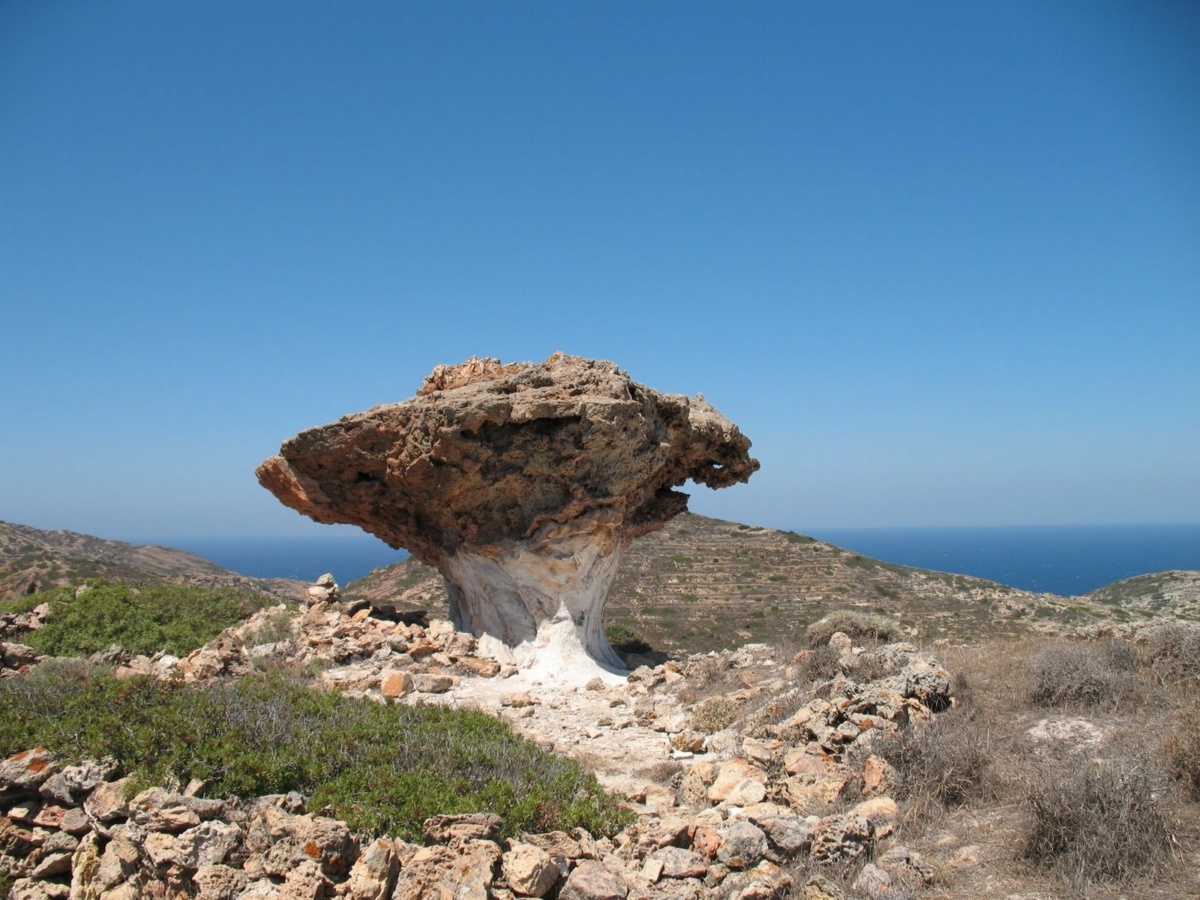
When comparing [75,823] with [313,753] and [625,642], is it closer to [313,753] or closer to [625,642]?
[313,753]

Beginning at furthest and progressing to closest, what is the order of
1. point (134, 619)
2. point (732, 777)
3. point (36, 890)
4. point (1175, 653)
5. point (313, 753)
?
point (134, 619), point (1175, 653), point (732, 777), point (313, 753), point (36, 890)

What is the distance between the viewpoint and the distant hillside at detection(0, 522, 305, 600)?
26156 millimetres

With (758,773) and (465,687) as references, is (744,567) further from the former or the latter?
(758,773)

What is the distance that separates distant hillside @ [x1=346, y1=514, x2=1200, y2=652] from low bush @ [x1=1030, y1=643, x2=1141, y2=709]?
54.8ft

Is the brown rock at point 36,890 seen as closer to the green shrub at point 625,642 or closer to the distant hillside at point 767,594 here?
the green shrub at point 625,642

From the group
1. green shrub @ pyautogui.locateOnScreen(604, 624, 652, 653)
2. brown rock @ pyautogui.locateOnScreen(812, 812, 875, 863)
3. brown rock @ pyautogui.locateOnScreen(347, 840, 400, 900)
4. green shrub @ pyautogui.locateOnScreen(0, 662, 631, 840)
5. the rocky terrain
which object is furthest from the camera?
green shrub @ pyautogui.locateOnScreen(604, 624, 652, 653)

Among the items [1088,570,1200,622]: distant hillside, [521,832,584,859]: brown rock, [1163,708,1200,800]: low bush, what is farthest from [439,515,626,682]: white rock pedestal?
[1088,570,1200,622]: distant hillside

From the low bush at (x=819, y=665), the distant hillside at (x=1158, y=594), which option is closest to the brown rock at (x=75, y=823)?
the low bush at (x=819, y=665)

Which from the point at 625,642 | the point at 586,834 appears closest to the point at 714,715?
the point at 586,834

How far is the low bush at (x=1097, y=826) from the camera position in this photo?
15.1ft

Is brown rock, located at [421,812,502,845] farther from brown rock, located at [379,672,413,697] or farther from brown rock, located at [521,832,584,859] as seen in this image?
brown rock, located at [379,672,413,697]

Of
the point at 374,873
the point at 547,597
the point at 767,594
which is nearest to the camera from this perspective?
the point at 374,873

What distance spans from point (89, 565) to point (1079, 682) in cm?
3298

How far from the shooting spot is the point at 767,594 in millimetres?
33625
